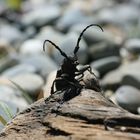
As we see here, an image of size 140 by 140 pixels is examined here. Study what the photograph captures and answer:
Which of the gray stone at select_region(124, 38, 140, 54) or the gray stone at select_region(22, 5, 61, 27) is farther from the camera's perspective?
the gray stone at select_region(22, 5, 61, 27)

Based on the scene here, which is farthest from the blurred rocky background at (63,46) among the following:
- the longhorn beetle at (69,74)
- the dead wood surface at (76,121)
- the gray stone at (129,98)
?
the dead wood surface at (76,121)

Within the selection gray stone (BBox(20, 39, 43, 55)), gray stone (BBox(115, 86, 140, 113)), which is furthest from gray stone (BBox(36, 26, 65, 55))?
A: gray stone (BBox(115, 86, 140, 113))

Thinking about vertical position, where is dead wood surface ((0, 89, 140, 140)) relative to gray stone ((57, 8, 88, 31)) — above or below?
below

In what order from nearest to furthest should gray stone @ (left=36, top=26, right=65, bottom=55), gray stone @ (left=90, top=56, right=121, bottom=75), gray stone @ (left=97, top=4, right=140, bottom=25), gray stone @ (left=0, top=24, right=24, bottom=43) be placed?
gray stone @ (left=90, top=56, right=121, bottom=75) < gray stone @ (left=36, top=26, right=65, bottom=55) < gray stone @ (left=0, top=24, right=24, bottom=43) < gray stone @ (left=97, top=4, right=140, bottom=25)

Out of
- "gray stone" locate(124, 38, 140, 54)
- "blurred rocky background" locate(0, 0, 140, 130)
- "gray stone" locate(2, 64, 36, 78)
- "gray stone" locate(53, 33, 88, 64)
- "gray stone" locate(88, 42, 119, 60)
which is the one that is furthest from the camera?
"gray stone" locate(124, 38, 140, 54)

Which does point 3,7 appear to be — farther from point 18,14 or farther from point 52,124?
point 52,124

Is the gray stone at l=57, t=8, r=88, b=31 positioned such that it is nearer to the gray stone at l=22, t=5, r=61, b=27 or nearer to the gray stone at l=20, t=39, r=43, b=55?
the gray stone at l=22, t=5, r=61, b=27
